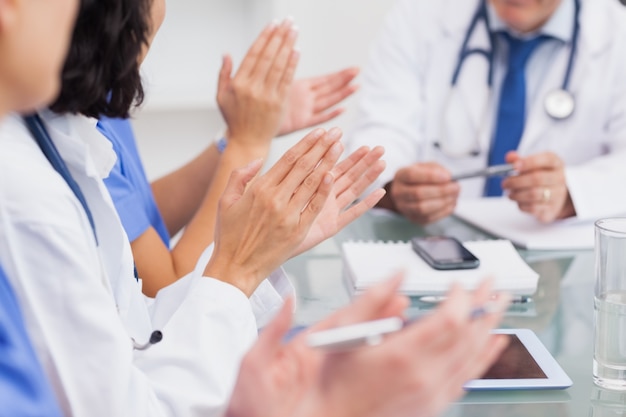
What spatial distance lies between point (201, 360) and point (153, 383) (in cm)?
5

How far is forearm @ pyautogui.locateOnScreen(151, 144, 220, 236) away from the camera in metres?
1.46

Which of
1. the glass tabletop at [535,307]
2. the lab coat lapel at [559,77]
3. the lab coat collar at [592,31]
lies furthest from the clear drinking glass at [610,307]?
the lab coat collar at [592,31]

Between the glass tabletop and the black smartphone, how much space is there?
0.09 metres

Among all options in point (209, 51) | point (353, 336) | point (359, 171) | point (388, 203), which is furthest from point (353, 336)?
point (209, 51)

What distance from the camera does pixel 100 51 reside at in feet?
2.59

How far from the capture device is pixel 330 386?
561 millimetres

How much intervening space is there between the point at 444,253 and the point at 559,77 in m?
0.82

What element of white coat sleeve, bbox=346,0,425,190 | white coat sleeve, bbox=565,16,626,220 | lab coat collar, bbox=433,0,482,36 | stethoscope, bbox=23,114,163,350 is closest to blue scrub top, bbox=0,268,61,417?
stethoscope, bbox=23,114,163,350

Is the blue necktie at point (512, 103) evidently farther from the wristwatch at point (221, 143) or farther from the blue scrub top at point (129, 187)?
the blue scrub top at point (129, 187)

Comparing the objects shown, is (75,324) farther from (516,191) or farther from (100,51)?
(516,191)

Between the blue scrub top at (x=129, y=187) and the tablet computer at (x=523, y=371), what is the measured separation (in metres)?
0.52

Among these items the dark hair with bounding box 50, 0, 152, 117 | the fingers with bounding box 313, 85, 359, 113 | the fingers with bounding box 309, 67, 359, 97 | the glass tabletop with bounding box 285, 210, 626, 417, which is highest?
the dark hair with bounding box 50, 0, 152, 117

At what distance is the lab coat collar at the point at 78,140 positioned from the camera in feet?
2.54

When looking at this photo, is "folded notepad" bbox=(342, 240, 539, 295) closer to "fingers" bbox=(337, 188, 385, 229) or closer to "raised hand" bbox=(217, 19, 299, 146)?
"fingers" bbox=(337, 188, 385, 229)
